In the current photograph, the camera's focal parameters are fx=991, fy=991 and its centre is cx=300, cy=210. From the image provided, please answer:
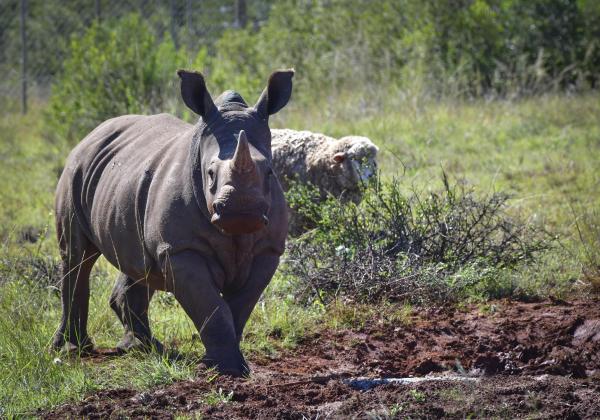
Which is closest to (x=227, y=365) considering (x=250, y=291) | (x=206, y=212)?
(x=250, y=291)

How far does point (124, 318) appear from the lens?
255 inches

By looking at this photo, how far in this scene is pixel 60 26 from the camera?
23.2 metres

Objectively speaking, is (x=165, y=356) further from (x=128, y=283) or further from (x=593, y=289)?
(x=593, y=289)

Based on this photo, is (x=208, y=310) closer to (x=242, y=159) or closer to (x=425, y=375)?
(x=242, y=159)

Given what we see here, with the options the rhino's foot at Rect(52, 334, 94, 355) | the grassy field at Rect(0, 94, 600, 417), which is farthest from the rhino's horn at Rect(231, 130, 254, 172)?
the rhino's foot at Rect(52, 334, 94, 355)

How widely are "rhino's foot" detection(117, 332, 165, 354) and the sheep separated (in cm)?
195

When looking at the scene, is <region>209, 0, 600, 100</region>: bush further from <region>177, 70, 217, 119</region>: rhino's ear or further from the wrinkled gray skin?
<region>177, 70, 217, 119</region>: rhino's ear

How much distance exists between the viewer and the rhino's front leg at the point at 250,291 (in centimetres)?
532

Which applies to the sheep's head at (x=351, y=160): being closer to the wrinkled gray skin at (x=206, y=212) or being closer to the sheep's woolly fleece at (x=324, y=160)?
the sheep's woolly fleece at (x=324, y=160)

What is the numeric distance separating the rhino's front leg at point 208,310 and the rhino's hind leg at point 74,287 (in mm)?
1444

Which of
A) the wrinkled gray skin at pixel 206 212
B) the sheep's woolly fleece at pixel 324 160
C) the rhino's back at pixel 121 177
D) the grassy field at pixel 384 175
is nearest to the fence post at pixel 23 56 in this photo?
the grassy field at pixel 384 175

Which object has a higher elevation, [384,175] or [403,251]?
[403,251]

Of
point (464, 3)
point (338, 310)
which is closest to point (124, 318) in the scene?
point (338, 310)

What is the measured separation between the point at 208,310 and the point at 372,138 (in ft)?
24.9
